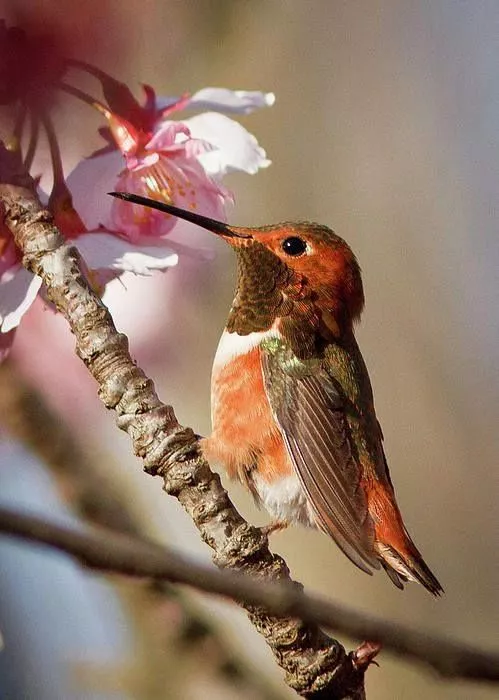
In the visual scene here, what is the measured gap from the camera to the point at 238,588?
1.08 ft

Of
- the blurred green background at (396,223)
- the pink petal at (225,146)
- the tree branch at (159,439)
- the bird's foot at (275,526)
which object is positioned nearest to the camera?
the tree branch at (159,439)

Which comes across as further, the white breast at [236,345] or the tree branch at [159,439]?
the white breast at [236,345]

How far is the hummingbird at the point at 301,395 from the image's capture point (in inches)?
40.8

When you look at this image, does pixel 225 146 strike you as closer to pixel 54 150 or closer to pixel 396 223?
pixel 54 150

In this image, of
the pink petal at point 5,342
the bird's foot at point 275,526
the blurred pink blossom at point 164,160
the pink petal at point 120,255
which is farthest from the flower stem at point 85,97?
the bird's foot at point 275,526

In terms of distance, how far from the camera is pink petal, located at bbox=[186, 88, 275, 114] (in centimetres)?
96

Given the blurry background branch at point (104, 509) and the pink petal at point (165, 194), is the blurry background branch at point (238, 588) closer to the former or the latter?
the pink petal at point (165, 194)

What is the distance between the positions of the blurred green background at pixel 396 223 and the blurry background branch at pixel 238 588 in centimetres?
119

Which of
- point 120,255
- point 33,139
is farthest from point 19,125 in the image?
point 120,255

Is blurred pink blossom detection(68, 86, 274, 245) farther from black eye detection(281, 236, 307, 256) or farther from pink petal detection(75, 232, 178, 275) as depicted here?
black eye detection(281, 236, 307, 256)

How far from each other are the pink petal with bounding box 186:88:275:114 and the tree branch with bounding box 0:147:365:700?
0.71ft

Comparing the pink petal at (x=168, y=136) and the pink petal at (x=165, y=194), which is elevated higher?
the pink petal at (x=168, y=136)

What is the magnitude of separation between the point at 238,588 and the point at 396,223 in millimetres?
1774

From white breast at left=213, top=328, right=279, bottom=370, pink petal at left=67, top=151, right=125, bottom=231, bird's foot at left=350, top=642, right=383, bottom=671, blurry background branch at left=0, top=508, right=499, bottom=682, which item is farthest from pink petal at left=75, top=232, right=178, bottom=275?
blurry background branch at left=0, top=508, right=499, bottom=682
